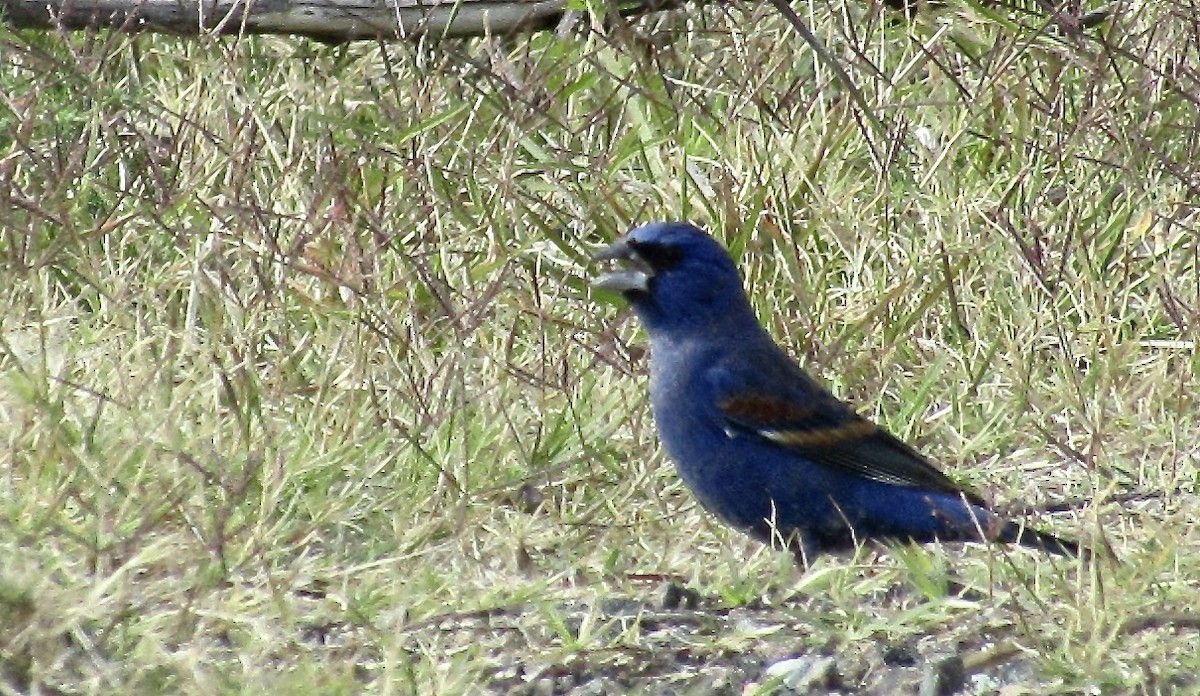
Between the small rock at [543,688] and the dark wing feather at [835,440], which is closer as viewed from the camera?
the small rock at [543,688]

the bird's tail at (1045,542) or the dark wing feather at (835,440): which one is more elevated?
the dark wing feather at (835,440)

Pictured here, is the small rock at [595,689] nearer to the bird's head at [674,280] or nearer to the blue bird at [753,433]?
the blue bird at [753,433]

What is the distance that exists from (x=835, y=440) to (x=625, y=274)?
1.65 feet

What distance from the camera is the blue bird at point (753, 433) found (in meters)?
3.83

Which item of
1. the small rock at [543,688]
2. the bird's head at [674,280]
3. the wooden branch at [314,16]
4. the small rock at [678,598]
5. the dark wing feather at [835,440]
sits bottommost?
the small rock at [543,688]

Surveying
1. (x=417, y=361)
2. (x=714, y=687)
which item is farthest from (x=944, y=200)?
(x=714, y=687)

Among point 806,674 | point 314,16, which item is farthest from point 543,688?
point 314,16

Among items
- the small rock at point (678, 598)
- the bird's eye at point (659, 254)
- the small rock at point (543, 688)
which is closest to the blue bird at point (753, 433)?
the bird's eye at point (659, 254)

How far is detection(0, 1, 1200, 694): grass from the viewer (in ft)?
10.5

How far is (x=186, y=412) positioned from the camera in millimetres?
4086

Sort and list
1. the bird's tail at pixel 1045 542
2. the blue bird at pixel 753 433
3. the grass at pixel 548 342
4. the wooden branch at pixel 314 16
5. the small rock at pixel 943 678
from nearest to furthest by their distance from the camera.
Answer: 1. the small rock at pixel 943 678
2. the grass at pixel 548 342
3. the bird's tail at pixel 1045 542
4. the blue bird at pixel 753 433
5. the wooden branch at pixel 314 16

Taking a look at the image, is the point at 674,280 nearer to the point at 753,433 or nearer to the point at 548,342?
the point at 753,433

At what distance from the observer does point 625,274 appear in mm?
3998

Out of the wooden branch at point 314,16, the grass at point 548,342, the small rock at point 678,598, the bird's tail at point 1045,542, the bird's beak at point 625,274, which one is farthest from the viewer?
the wooden branch at point 314,16
